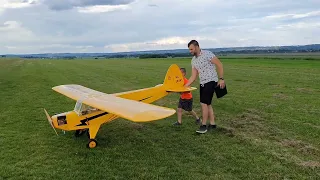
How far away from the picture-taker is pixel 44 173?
6160 mm

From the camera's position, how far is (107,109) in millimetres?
6953

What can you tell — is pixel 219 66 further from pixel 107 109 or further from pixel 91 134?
pixel 91 134

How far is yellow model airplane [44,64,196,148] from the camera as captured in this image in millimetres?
6270

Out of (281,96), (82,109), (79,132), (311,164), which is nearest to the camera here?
(311,164)

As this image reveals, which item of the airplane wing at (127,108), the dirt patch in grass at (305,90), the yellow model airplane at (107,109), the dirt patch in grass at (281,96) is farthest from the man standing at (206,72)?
the dirt patch in grass at (305,90)

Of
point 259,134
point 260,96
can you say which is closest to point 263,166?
point 259,134

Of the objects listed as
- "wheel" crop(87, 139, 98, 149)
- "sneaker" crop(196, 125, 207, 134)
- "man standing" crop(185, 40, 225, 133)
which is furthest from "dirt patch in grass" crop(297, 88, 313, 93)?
"wheel" crop(87, 139, 98, 149)

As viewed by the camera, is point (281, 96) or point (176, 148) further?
point (281, 96)

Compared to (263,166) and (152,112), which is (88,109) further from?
(263,166)

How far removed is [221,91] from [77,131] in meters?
3.91

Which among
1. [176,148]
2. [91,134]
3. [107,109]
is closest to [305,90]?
[176,148]

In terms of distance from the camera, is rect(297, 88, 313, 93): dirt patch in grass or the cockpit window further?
rect(297, 88, 313, 93): dirt patch in grass

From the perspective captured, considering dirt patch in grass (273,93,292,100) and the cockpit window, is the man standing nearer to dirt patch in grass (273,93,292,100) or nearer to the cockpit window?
the cockpit window

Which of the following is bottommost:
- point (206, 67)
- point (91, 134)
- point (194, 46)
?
point (91, 134)
